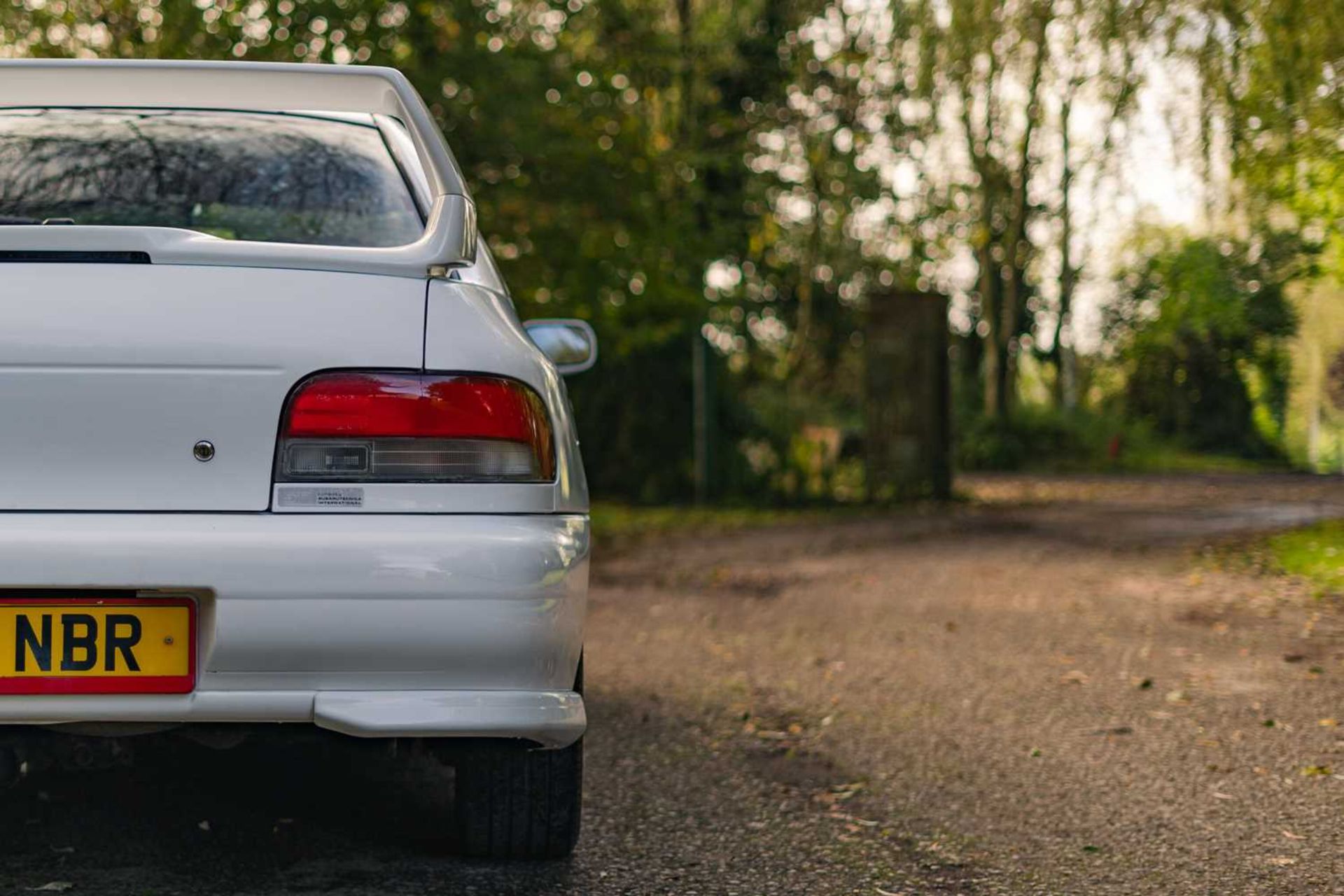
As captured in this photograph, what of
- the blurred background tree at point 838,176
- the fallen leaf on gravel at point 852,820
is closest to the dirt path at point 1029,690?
the fallen leaf on gravel at point 852,820

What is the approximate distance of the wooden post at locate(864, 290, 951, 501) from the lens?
47.7 ft

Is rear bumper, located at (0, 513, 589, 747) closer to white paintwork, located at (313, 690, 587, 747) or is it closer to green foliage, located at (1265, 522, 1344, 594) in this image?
white paintwork, located at (313, 690, 587, 747)

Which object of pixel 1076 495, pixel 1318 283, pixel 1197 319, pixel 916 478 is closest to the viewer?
pixel 1318 283

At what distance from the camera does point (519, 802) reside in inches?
135

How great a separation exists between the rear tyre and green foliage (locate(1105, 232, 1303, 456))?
7.88 m

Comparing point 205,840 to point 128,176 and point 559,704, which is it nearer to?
point 559,704

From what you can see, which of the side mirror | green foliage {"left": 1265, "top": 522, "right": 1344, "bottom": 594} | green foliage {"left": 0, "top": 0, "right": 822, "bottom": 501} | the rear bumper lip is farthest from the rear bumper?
green foliage {"left": 0, "top": 0, "right": 822, "bottom": 501}

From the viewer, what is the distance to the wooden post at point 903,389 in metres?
14.5

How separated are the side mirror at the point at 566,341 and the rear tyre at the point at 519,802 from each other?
4.07 ft

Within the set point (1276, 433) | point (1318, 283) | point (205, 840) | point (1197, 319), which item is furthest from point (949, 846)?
point (1276, 433)

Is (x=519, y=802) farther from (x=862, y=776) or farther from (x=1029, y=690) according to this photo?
(x=1029, y=690)

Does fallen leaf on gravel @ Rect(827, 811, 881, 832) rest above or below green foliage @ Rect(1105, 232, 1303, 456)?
below

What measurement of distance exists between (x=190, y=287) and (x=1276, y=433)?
14.3 meters

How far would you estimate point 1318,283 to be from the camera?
35.1 feet
